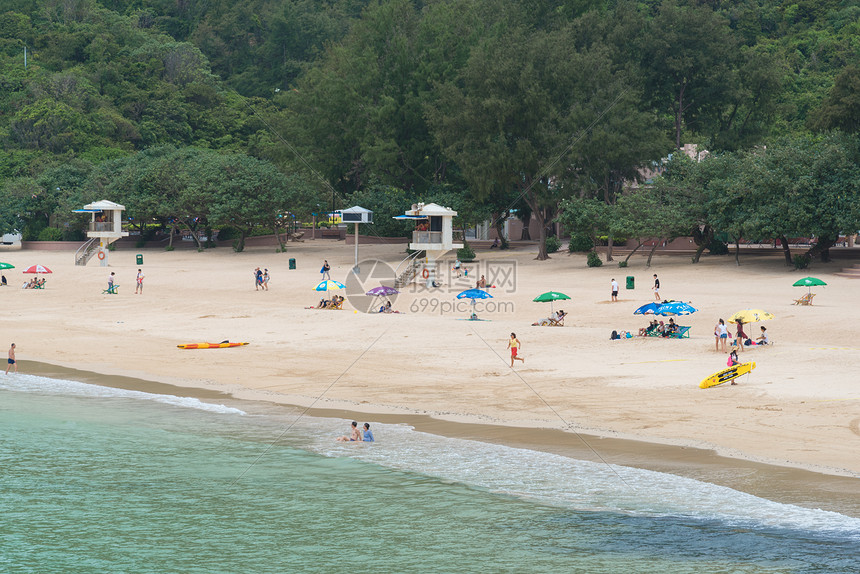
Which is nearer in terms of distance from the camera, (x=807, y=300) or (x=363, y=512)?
(x=363, y=512)

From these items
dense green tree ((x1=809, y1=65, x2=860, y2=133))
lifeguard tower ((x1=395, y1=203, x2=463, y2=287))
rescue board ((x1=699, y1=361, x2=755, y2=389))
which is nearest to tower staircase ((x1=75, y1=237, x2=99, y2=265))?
lifeguard tower ((x1=395, y1=203, x2=463, y2=287))

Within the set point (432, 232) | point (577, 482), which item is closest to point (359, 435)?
point (577, 482)

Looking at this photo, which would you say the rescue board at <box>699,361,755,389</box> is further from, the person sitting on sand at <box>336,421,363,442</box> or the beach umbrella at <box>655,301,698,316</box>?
the person sitting on sand at <box>336,421,363,442</box>

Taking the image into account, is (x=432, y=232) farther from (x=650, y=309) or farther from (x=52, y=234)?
(x=52, y=234)

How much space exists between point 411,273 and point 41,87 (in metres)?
71.8

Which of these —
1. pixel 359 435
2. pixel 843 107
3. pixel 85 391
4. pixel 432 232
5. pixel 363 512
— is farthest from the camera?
pixel 432 232

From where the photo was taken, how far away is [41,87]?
105750mm

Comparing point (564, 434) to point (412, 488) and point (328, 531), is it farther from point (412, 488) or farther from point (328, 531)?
point (328, 531)

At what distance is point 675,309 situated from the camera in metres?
31.0

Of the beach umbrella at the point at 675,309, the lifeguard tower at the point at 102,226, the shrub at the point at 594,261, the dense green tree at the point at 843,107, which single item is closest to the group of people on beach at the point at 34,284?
the lifeguard tower at the point at 102,226

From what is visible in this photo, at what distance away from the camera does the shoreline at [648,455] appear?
640 inches

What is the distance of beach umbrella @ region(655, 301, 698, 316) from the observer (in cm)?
3080

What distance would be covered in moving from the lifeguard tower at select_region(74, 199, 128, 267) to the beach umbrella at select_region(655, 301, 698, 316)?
161 feet

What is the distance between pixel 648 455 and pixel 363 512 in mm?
6073
